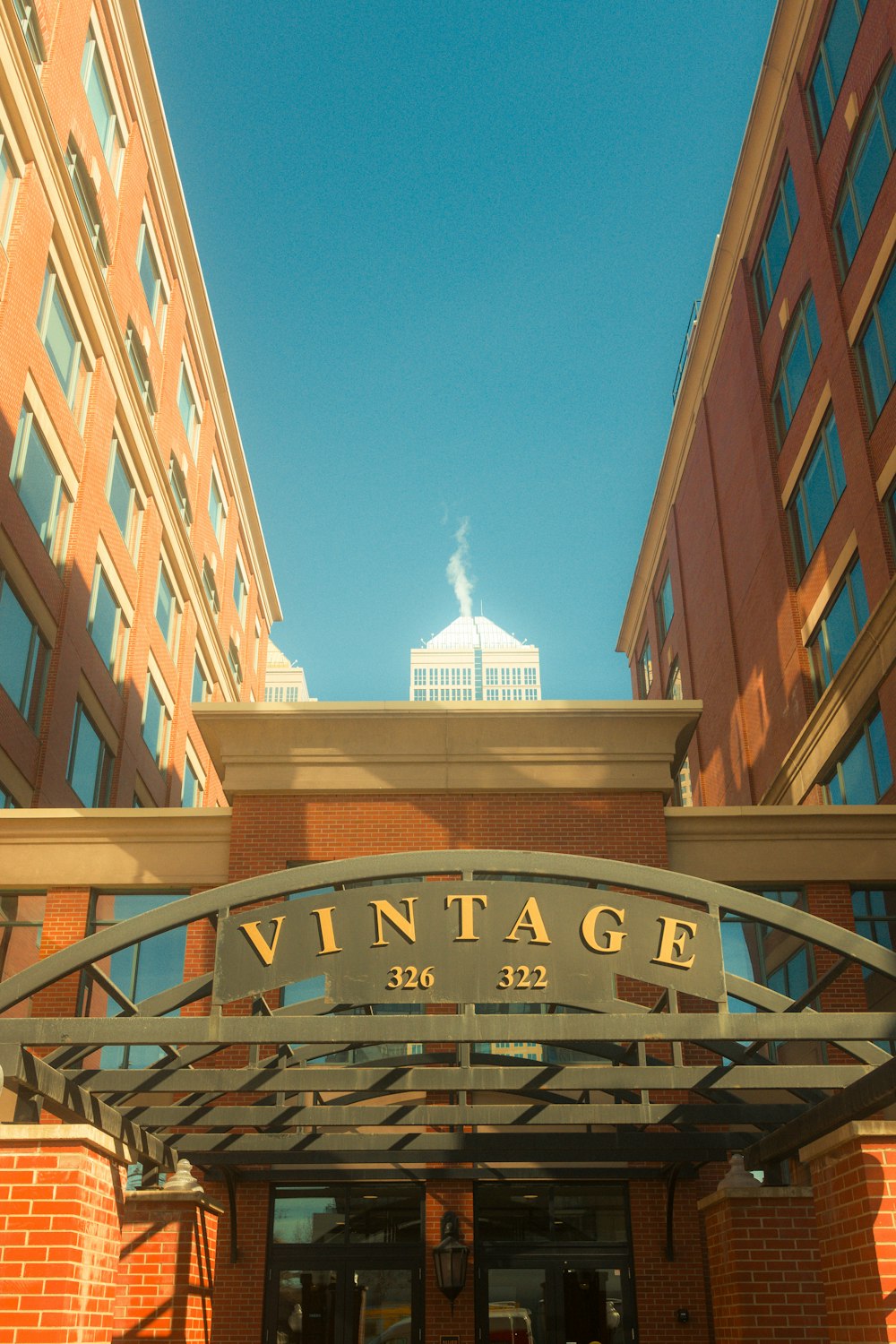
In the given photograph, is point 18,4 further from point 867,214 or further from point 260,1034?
point 260,1034

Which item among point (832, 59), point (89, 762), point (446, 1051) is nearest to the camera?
point (446, 1051)

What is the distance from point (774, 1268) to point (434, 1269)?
7.14 m

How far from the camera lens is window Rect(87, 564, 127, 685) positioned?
97.5 ft

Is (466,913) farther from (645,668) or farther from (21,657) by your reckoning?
(645,668)

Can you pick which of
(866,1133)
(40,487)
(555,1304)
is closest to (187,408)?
(40,487)

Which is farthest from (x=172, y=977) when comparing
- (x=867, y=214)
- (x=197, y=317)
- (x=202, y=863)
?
(x=197, y=317)

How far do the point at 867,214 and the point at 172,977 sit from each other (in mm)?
18408

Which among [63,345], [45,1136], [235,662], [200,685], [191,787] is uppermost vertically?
[235,662]

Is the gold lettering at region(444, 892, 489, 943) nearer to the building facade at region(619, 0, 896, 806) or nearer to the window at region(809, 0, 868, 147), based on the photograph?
the building facade at region(619, 0, 896, 806)

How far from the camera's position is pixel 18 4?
24.6 metres

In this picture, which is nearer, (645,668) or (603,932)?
(603,932)

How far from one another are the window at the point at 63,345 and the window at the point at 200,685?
1263 centimetres

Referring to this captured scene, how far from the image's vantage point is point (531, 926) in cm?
875

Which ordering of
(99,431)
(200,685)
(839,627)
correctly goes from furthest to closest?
(200,685)
(99,431)
(839,627)
